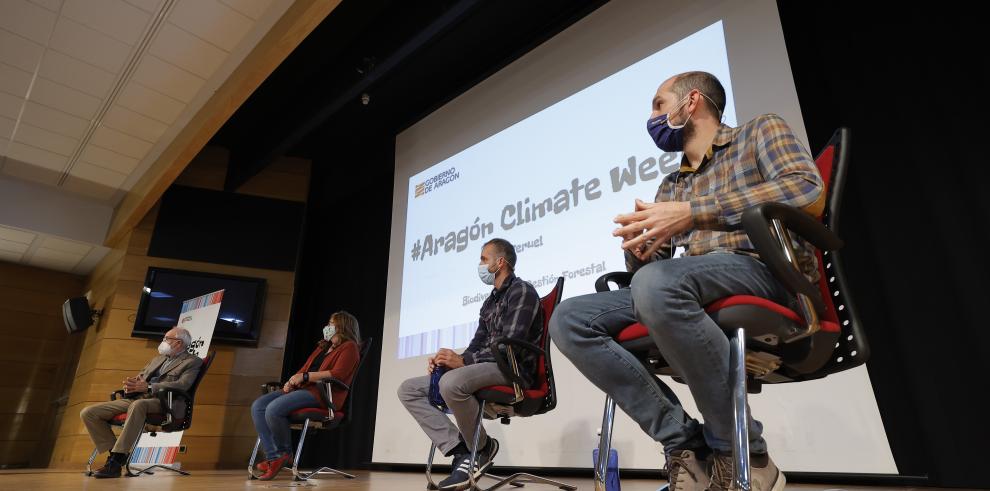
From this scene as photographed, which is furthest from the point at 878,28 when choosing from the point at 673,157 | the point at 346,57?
the point at 346,57

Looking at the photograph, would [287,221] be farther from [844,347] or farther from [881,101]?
[844,347]

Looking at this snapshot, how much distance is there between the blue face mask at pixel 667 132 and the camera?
150 cm

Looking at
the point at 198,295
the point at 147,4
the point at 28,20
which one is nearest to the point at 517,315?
the point at 147,4

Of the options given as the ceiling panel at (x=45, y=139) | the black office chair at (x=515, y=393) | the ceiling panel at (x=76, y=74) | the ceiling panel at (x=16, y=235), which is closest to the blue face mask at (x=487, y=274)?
the black office chair at (x=515, y=393)

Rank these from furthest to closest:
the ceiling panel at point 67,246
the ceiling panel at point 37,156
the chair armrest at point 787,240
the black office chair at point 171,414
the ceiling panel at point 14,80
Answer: the ceiling panel at point 67,246, the ceiling panel at point 37,156, the ceiling panel at point 14,80, the black office chair at point 171,414, the chair armrest at point 787,240

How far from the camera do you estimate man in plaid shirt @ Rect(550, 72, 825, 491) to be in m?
1.13

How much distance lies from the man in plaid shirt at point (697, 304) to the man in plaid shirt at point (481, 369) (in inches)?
36.3

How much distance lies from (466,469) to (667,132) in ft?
5.44

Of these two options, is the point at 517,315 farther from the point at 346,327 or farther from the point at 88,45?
Answer: the point at 88,45

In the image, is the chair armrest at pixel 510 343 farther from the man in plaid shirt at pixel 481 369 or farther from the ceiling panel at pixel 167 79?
the ceiling panel at pixel 167 79

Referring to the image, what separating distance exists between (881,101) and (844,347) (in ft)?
6.50

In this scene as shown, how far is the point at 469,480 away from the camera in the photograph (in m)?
2.25

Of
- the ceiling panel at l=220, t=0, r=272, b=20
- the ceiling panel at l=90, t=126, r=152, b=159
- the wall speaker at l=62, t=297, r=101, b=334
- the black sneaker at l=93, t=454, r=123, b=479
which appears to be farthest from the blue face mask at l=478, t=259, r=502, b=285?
the wall speaker at l=62, t=297, r=101, b=334

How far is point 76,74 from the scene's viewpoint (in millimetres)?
4352
